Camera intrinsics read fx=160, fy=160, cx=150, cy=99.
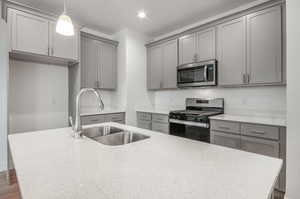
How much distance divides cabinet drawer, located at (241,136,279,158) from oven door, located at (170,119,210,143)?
20.1 inches

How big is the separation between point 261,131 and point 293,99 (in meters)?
0.54

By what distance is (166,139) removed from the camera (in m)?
1.34

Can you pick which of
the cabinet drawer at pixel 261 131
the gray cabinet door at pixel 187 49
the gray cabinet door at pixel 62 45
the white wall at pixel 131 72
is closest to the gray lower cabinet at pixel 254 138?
the cabinet drawer at pixel 261 131

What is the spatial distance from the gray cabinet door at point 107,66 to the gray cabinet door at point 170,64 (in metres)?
1.17

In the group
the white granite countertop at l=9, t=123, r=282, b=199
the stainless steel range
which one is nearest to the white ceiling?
the stainless steel range

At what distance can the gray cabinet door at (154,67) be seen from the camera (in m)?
3.63

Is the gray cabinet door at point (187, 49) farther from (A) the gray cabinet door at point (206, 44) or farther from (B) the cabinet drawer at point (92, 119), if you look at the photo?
(B) the cabinet drawer at point (92, 119)

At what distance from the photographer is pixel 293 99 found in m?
1.63

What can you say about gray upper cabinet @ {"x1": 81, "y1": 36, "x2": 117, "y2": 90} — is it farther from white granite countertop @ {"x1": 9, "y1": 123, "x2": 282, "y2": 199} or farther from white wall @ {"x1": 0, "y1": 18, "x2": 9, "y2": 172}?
white granite countertop @ {"x1": 9, "y1": 123, "x2": 282, "y2": 199}

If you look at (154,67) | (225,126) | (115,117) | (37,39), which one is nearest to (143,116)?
(115,117)

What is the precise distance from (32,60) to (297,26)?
3684mm

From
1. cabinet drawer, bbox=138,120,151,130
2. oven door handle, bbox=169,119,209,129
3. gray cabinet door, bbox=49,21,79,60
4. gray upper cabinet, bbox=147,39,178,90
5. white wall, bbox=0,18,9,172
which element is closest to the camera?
white wall, bbox=0,18,9,172

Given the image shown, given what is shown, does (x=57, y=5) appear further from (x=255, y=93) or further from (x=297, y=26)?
(x=255, y=93)

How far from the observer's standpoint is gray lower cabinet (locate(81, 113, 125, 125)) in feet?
9.71
